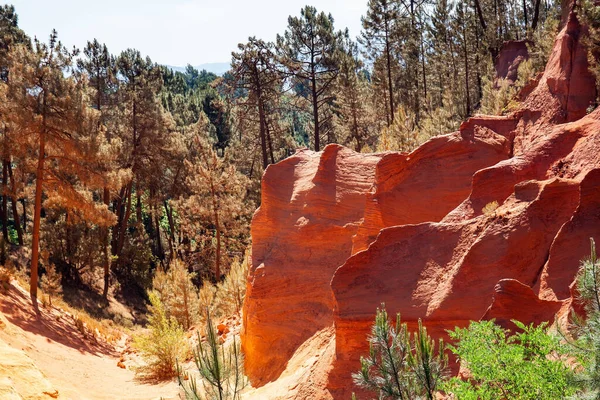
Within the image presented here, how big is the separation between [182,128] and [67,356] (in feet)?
92.7

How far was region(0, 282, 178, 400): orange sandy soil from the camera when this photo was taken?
1473 centimetres

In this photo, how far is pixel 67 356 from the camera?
16.8 metres

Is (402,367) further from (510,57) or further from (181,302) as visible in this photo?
(510,57)

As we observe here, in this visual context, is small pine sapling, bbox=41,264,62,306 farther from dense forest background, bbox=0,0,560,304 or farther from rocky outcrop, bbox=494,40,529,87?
rocky outcrop, bbox=494,40,529,87

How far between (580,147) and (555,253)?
2.26m

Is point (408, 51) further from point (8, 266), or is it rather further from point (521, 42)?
point (8, 266)

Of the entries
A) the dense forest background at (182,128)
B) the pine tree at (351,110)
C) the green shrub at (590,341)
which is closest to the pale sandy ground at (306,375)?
the green shrub at (590,341)

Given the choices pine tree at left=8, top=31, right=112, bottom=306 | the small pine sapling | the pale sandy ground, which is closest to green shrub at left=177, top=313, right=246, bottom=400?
the pale sandy ground

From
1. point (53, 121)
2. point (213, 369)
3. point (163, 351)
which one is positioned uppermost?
point (53, 121)

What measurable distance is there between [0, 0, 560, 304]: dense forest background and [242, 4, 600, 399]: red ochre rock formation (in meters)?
3.79

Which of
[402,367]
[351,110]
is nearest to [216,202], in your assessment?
[351,110]

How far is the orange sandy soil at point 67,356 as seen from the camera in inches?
580

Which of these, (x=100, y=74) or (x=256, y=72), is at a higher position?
(x=100, y=74)

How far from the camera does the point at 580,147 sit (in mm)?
8812
